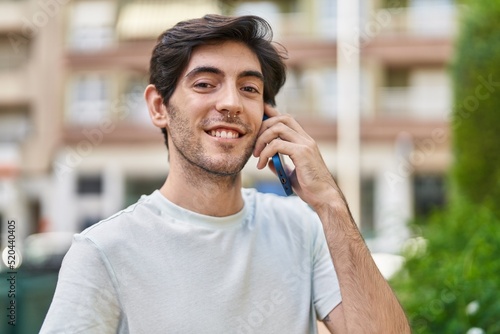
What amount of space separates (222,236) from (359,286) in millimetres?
346

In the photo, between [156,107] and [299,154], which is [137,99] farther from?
[299,154]

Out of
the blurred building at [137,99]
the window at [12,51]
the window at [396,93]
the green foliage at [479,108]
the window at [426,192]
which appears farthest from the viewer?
the window at [12,51]

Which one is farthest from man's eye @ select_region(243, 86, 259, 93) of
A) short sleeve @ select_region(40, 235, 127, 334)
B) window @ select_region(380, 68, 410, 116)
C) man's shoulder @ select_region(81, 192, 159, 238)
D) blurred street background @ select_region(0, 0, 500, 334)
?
window @ select_region(380, 68, 410, 116)

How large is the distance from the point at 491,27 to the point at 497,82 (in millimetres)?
505

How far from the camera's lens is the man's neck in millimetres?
1881

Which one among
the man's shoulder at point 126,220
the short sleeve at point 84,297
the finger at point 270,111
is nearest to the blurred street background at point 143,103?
the finger at point 270,111

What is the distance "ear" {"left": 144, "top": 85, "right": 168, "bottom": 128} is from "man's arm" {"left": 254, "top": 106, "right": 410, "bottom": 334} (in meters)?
0.26

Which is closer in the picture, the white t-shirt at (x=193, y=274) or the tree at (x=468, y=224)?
the white t-shirt at (x=193, y=274)

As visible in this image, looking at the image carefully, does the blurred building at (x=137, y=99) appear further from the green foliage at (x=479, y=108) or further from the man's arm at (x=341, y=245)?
the man's arm at (x=341, y=245)

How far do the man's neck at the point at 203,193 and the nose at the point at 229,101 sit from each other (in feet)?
0.53

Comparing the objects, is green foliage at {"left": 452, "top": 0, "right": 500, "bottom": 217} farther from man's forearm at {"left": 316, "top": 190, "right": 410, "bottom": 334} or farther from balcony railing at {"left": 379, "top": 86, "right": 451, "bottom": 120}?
balcony railing at {"left": 379, "top": 86, "right": 451, "bottom": 120}

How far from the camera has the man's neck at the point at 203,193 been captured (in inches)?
74.0

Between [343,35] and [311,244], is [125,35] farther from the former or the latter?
[311,244]

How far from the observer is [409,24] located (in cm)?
2202
